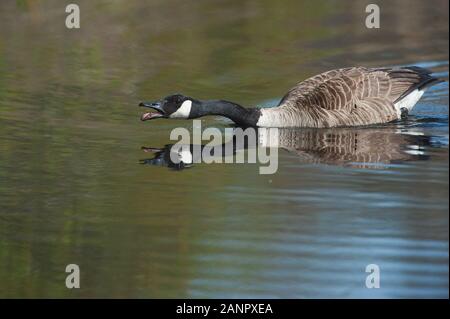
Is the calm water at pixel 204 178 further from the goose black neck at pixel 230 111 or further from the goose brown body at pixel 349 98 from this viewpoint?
the goose black neck at pixel 230 111

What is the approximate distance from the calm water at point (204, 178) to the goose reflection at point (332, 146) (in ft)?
0.19

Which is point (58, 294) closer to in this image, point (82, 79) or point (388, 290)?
point (388, 290)

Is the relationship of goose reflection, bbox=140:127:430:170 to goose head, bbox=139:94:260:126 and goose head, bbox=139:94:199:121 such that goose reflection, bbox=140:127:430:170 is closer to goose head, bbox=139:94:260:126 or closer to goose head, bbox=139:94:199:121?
goose head, bbox=139:94:260:126

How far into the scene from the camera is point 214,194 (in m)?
10.6

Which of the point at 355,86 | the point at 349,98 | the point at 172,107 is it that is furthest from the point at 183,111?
the point at 355,86

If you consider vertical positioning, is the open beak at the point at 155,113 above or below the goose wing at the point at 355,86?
below

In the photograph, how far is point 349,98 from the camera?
14.4 meters

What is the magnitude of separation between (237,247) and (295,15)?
1236 centimetres

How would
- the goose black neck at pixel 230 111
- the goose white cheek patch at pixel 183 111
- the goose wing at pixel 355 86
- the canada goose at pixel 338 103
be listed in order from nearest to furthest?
1. the goose white cheek patch at pixel 183 111
2. the goose black neck at pixel 230 111
3. the canada goose at pixel 338 103
4. the goose wing at pixel 355 86

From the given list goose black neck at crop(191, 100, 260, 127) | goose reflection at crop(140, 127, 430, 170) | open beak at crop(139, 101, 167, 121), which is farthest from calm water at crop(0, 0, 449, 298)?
goose black neck at crop(191, 100, 260, 127)

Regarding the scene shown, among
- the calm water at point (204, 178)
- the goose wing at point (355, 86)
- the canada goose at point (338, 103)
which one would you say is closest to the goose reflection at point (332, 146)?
the calm water at point (204, 178)

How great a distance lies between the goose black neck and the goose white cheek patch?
0.13 m

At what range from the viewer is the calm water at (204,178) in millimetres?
8492

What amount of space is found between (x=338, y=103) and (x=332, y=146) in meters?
1.36
